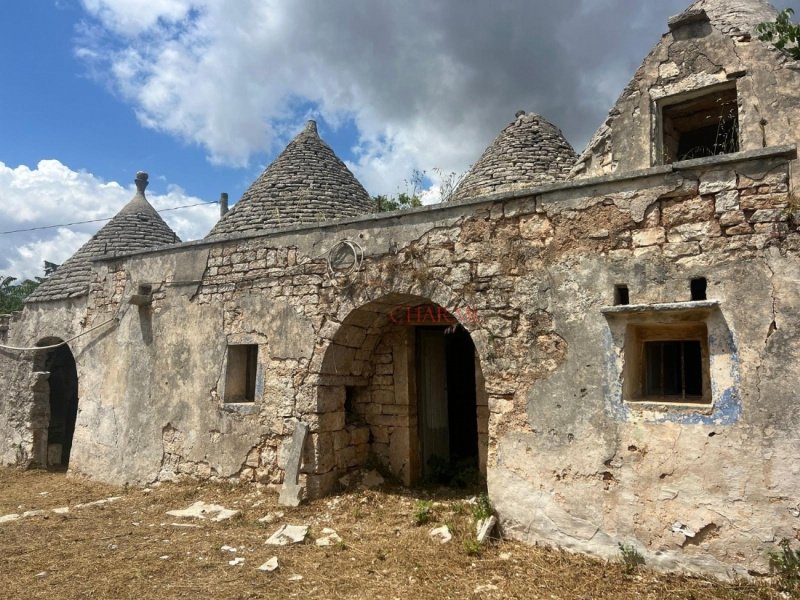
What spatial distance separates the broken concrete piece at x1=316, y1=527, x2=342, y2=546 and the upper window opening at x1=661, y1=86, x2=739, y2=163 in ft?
17.2

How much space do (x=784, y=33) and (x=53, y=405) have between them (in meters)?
11.9

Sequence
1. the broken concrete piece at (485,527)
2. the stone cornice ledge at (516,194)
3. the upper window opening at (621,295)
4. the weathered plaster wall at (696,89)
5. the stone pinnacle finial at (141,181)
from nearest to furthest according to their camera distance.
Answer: the stone cornice ledge at (516,194) → the upper window opening at (621,295) → the broken concrete piece at (485,527) → the weathered plaster wall at (696,89) → the stone pinnacle finial at (141,181)

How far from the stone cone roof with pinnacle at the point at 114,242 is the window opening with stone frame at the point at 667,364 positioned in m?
7.72

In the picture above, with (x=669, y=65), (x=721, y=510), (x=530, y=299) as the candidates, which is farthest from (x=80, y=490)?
(x=669, y=65)

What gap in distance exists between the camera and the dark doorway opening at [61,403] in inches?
390

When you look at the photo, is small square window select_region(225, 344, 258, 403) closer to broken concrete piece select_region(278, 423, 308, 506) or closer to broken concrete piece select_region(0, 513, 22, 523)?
broken concrete piece select_region(278, 423, 308, 506)

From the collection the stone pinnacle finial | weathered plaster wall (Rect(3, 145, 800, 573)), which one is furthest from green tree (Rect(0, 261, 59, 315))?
weathered plaster wall (Rect(3, 145, 800, 573))

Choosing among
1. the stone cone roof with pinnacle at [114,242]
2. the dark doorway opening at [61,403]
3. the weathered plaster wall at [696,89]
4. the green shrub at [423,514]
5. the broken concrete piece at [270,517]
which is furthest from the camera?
the dark doorway opening at [61,403]

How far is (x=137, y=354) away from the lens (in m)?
7.90

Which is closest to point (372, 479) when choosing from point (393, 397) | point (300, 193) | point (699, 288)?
point (393, 397)

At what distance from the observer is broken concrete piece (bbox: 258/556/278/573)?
4.56 metres

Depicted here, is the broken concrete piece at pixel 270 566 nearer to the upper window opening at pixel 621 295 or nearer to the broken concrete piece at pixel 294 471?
the broken concrete piece at pixel 294 471

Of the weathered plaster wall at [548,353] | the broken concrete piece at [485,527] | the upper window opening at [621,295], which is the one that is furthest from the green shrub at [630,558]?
the upper window opening at [621,295]

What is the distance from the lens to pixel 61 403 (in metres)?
10.4
